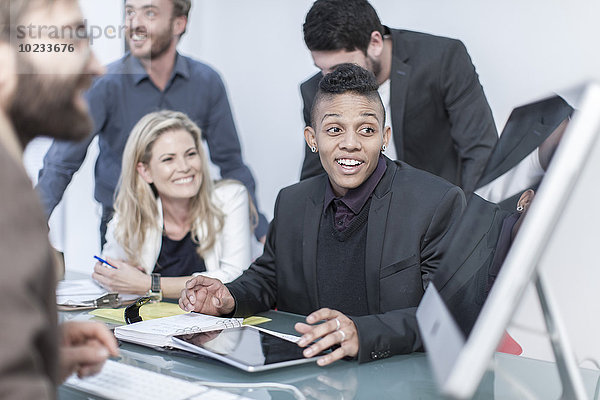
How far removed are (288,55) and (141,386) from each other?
3.72 m

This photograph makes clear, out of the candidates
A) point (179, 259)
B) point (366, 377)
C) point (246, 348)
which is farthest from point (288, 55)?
point (366, 377)

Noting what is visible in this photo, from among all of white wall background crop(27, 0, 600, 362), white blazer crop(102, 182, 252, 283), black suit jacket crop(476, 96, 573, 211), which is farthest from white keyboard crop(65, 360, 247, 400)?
white wall background crop(27, 0, 600, 362)

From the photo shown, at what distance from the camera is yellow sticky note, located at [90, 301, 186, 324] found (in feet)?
7.07

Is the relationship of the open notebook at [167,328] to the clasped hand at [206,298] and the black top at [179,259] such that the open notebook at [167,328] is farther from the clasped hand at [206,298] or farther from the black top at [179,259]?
the black top at [179,259]

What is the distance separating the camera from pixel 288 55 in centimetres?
491

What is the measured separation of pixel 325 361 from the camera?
1621 mm

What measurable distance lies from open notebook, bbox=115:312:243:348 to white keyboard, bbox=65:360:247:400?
23 cm

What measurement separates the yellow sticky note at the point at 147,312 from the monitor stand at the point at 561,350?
1.22m

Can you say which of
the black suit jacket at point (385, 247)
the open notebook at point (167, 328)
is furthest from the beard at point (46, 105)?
the black suit jacket at point (385, 247)

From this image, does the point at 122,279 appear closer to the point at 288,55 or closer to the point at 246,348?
the point at 246,348

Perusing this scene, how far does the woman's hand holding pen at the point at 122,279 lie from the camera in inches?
103

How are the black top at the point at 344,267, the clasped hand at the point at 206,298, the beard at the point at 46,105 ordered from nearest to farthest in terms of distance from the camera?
1. the beard at the point at 46,105
2. the clasped hand at the point at 206,298
3. the black top at the point at 344,267

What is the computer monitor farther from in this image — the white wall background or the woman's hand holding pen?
the white wall background

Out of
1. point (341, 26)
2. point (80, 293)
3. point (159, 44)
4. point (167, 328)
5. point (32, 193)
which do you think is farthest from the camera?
point (159, 44)
